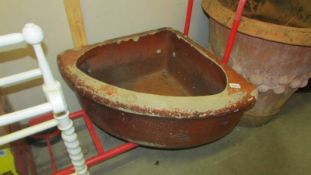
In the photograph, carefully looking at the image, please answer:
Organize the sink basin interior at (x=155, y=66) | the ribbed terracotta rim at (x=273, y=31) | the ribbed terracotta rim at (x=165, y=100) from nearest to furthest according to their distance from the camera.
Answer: the ribbed terracotta rim at (x=165, y=100)
the ribbed terracotta rim at (x=273, y=31)
the sink basin interior at (x=155, y=66)

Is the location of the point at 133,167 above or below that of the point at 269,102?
below

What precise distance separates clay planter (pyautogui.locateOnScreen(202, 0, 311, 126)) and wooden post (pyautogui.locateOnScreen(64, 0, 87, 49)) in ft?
1.87

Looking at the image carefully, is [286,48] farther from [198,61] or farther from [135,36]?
[135,36]

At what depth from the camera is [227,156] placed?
1249 mm

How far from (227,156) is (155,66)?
1.98 feet

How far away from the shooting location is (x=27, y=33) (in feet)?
1.74

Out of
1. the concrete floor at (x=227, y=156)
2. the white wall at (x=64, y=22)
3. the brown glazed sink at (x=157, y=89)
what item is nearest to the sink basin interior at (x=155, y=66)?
the brown glazed sink at (x=157, y=89)

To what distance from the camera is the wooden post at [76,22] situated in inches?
40.0

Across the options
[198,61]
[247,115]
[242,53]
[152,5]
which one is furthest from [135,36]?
[247,115]

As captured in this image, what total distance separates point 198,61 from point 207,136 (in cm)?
38

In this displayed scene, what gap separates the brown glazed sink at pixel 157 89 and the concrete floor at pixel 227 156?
282 mm

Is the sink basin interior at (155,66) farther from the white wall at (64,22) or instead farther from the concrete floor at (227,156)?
the concrete floor at (227,156)

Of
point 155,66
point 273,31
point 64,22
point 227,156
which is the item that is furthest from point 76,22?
point 227,156

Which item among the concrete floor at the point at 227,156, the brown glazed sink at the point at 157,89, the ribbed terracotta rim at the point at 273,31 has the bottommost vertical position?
the concrete floor at the point at 227,156
